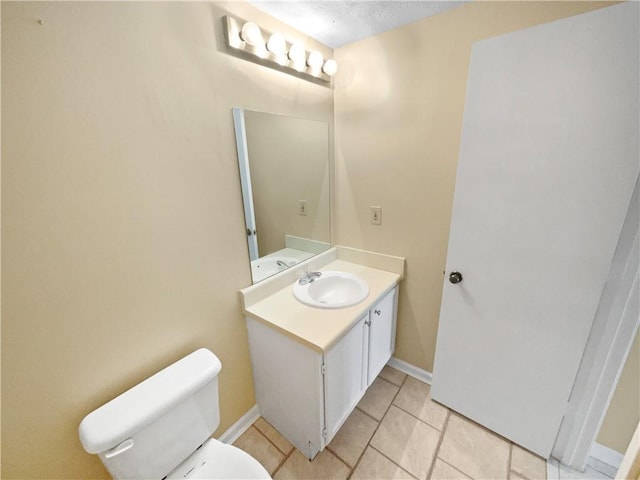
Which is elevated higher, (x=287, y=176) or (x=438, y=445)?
(x=287, y=176)

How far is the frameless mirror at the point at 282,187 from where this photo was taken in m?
1.30

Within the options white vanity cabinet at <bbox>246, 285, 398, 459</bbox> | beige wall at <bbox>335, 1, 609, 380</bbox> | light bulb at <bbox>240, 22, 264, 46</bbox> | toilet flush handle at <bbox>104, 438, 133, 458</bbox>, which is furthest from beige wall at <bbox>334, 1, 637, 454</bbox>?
toilet flush handle at <bbox>104, 438, 133, 458</bbox>

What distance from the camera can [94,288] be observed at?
879mm

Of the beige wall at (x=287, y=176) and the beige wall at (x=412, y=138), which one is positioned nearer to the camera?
the beige wall at (x=412, y=138)

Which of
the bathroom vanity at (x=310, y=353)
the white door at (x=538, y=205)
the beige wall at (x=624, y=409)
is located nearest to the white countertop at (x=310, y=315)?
the bathroom vanity at (x=310, y=353)

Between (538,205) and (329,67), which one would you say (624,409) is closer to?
(538,205)

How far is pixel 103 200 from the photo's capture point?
86cm

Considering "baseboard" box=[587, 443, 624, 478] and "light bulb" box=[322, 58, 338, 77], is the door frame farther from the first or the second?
"light bulb" box=[322, 58, 338, 77]

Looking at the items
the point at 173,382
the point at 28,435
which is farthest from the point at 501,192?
the point at 28,435

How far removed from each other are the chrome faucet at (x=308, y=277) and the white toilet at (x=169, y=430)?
2.10 ft

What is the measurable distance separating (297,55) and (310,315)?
1.32 meters

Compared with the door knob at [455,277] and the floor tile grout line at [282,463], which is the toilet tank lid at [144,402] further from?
the door knob at [455,277]

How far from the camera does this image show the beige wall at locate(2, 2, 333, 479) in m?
0.73

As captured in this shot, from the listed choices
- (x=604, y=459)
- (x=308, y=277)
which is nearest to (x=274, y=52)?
(x=308, y=277)
